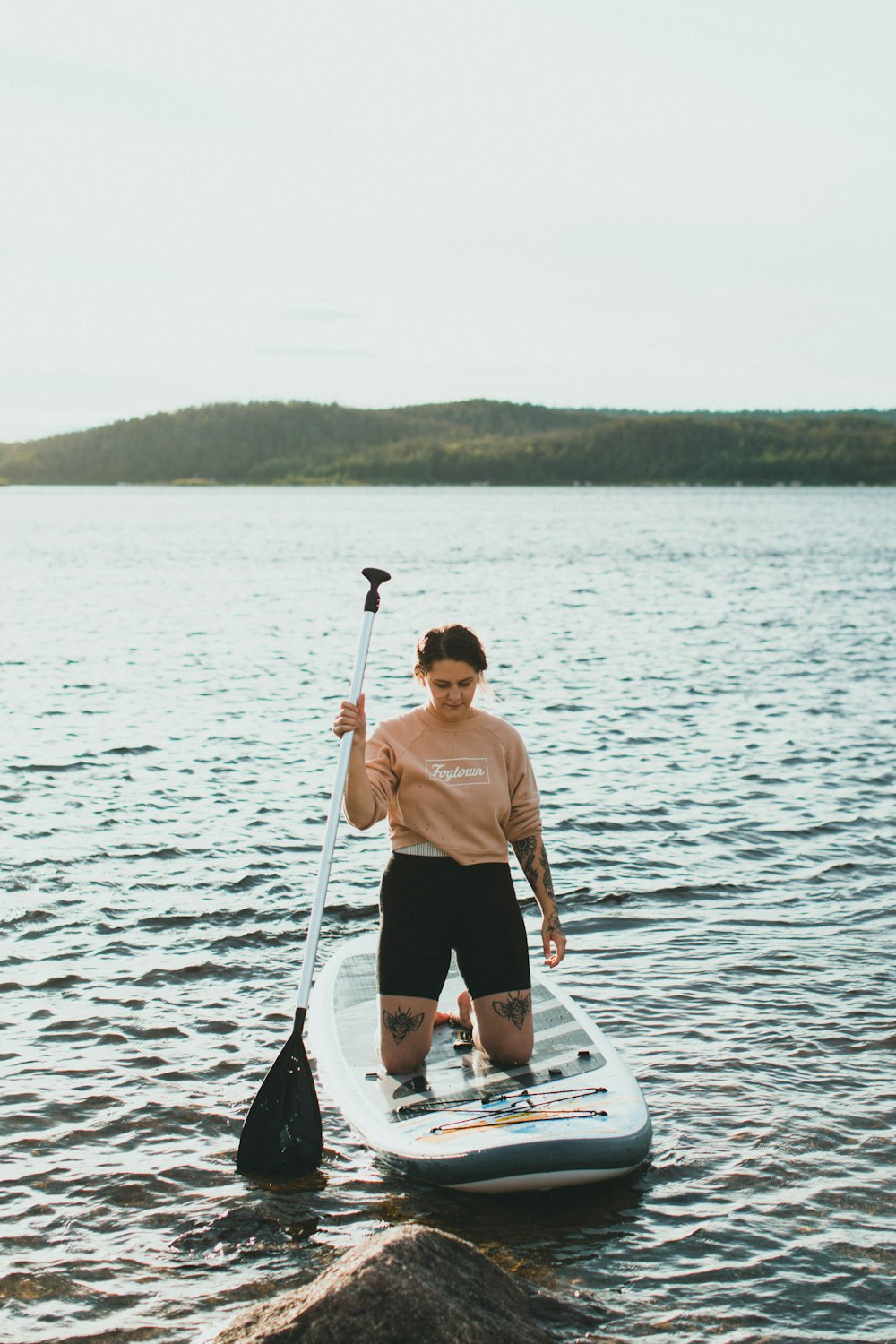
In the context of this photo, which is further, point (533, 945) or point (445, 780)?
point (533, 945)

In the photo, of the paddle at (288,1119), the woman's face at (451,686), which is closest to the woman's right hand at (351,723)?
the paddle at (288,1119)

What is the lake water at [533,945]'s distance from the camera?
6.25m

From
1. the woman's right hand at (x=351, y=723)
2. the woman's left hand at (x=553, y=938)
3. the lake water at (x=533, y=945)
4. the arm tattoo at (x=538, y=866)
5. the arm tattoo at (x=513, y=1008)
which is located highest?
the woman's right hand at (x=351, y=723)

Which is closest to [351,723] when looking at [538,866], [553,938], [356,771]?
[356,771]

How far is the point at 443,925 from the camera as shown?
7.27 meters

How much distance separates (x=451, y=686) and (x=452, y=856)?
2.95 feet

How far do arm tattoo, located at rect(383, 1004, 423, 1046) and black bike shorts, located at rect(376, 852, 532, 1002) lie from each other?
11cm

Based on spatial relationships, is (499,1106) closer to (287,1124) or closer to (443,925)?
(443,925)

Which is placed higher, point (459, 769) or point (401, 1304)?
point (459, 769)

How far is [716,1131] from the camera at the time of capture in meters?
7.57

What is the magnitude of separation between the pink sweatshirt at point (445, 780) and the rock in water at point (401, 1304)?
237cm

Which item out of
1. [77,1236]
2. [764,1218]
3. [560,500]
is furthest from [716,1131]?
[560,500]

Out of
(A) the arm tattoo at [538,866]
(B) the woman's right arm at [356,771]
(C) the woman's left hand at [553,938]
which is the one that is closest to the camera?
(B) the woman's right arm at [356,771]

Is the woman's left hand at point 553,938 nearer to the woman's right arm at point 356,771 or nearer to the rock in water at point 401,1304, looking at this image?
the woman's right arm at point 356,771
